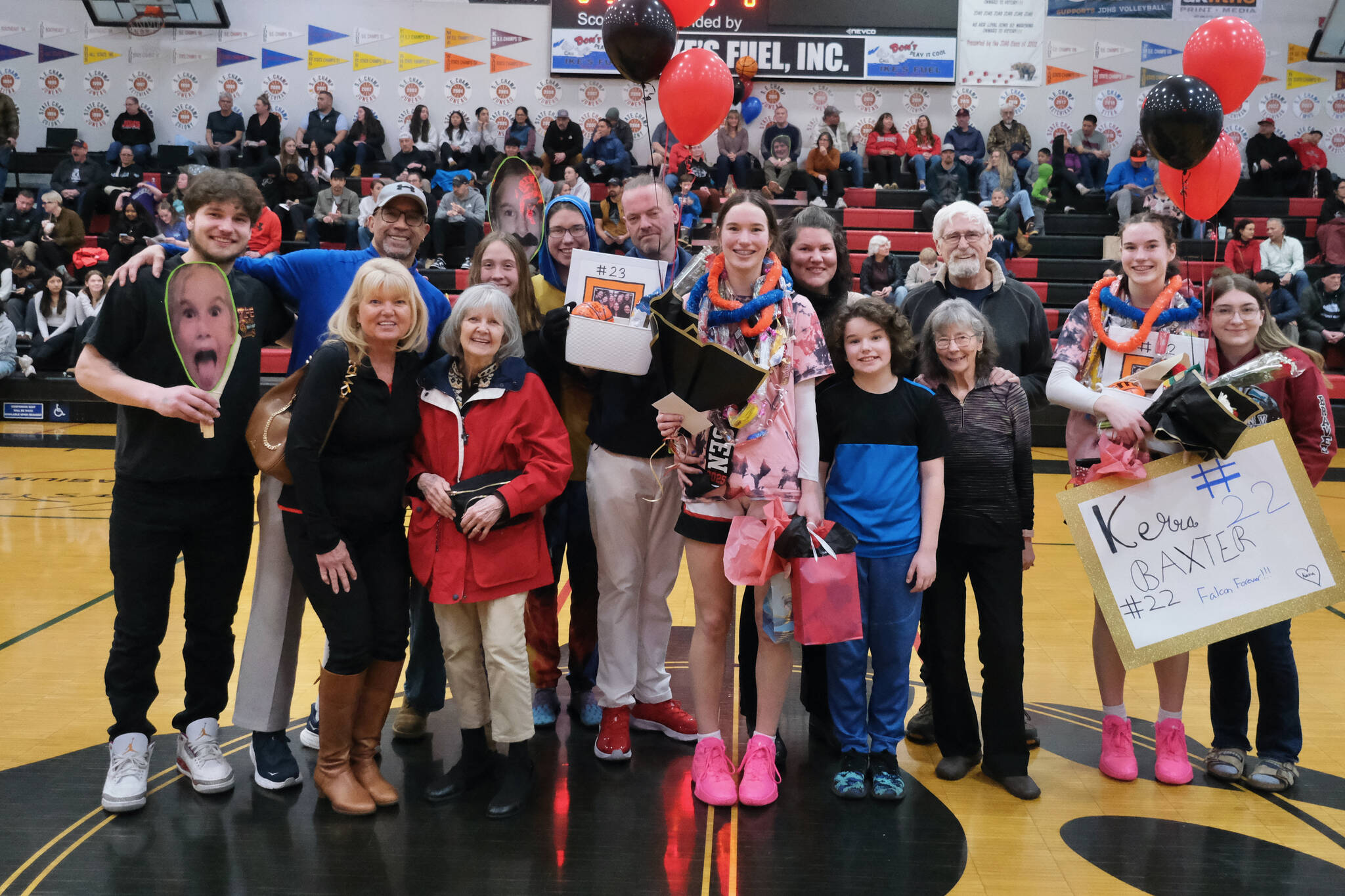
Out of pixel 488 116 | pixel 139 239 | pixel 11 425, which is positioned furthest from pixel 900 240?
pixel 11 425

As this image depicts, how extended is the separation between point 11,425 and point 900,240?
10.5 metres

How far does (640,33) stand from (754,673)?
2.13 m

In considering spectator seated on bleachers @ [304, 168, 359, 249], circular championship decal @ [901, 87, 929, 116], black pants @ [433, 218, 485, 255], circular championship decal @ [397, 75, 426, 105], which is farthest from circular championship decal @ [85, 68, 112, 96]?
circular championship decal @ [901, 87, 929, 116]

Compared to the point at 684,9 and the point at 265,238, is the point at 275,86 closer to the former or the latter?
the point at 265,238

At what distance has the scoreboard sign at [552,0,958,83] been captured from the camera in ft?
49.1

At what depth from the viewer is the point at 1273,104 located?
15.2 meters

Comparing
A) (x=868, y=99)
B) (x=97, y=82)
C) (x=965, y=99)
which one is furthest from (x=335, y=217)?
(x=965, y=99)

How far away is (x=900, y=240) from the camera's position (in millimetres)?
13289

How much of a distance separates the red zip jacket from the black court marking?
5.56ft

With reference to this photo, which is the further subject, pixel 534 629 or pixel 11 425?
pixel 11 425

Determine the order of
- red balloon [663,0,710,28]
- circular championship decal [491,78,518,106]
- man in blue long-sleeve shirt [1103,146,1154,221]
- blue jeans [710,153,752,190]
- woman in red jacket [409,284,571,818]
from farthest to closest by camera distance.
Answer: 1. circular championship decal [491,78,518,106]
2. blue jeans [710,153,752,190]
3. man in blue long-sleeve shirt [1103,146,1154,221]
4. red balloon [663,0,710,28]
5. woman in red jacket [409,284,571,818]

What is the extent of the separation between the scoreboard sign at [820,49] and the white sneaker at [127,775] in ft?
45.5

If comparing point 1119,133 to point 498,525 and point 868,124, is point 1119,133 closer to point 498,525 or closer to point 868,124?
point 868,124

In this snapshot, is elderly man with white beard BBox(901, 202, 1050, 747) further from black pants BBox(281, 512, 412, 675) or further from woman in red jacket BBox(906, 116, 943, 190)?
woman in red jacket BBox(906, 116, 943, 190)
